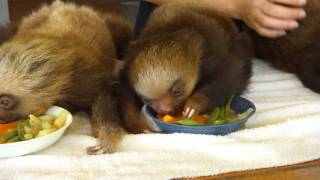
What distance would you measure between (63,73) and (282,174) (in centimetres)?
52

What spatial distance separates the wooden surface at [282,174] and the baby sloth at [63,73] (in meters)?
0.29

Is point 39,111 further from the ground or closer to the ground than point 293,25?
closer to the ground

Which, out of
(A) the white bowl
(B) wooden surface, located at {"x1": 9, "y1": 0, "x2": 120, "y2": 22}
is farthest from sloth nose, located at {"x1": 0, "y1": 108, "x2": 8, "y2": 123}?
(B) wooden surface, located at {"x1": 9, "y1": 0, "x2": 120, "y2": 22}

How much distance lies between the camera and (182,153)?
1037 mm

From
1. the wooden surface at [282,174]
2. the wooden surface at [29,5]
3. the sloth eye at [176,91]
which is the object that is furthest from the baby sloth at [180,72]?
the wooden surface at [29,5]

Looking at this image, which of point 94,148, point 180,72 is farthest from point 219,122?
point 94,148

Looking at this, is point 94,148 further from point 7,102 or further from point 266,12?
point 266,12

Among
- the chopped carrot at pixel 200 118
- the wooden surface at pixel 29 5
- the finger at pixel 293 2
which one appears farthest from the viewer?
the wooden surface at pixel 29 5

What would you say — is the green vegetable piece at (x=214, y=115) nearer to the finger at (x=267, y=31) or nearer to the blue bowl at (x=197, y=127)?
the blue bowl at (x=197, y=127)

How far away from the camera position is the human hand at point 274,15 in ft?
4.54

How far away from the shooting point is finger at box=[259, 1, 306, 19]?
1.38m

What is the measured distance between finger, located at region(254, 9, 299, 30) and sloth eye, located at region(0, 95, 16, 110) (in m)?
0.72

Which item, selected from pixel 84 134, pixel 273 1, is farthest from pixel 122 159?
pixel 273 1

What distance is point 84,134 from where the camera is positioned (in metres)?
1.19
